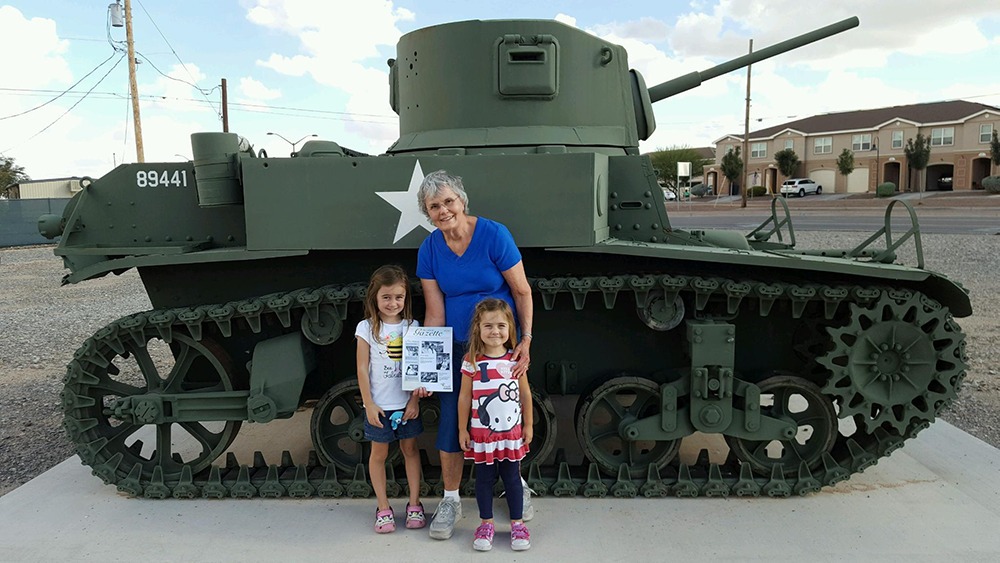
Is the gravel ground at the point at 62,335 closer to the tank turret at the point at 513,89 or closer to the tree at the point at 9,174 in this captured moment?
the tank turret at the point at 513,89

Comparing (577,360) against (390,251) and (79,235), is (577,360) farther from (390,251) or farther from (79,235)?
(79,235)

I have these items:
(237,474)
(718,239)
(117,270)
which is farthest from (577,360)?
(117,270)

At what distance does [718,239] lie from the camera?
6.02 m

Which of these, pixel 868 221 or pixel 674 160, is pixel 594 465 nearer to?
pixel 868 221

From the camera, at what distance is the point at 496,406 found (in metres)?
4.36

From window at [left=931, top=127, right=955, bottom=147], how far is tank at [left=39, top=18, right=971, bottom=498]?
59394mm

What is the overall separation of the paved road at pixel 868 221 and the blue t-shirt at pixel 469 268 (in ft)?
59.7

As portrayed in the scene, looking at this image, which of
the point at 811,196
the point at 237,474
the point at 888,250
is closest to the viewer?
the point at 888,250

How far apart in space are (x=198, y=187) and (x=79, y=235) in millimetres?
1090

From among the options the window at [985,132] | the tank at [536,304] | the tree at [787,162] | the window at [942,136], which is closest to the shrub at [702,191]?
the tree at [787,162]

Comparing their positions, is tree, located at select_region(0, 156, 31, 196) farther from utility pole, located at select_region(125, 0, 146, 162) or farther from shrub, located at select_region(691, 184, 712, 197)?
shrub, located at select_region(691, 184, 712, 197)

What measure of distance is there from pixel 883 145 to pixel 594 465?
62179 mm

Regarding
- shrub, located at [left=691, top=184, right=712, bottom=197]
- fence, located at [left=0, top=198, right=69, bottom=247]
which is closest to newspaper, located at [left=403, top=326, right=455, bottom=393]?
fence, located at [left=0, top=198, right=69, bottom=247]

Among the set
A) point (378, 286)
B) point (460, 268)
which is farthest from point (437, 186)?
point (378, 286)
